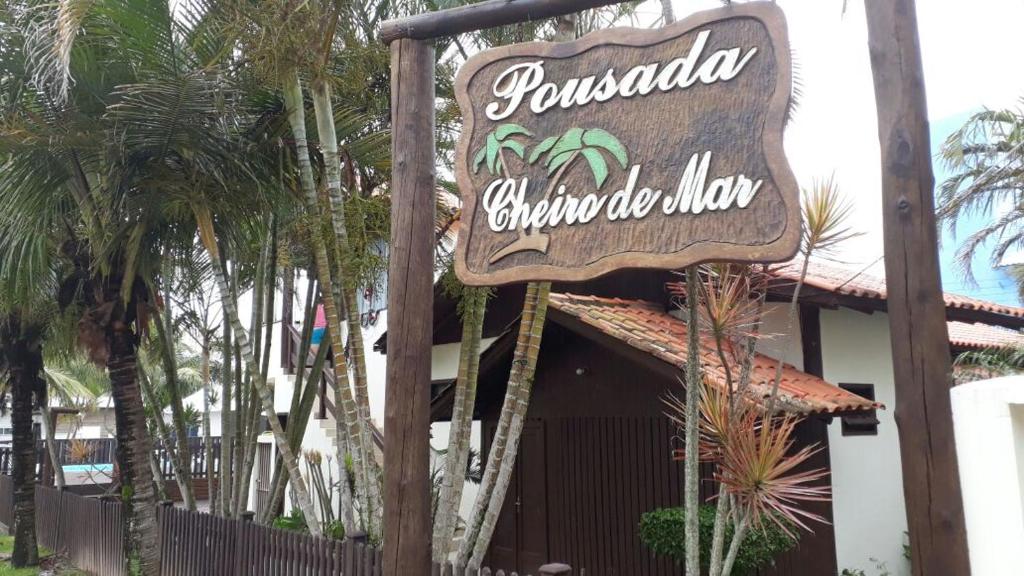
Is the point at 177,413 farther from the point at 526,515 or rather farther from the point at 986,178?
the point at 986,178

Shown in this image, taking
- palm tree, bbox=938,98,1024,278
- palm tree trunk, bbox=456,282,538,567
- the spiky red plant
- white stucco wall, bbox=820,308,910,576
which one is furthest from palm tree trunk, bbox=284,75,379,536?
palm tree, bbox=938,98,1024,278

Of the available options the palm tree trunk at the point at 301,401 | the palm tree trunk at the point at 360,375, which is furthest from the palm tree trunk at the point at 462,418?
the palm tree trunk at the point at 301,401

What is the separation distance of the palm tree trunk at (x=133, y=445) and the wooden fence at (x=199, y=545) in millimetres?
401

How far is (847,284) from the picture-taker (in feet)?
26.6

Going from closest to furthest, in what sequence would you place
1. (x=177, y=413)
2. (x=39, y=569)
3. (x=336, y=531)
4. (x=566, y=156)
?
(x=566, y=156)
(x=336, y=531)
(x=177, y=413)
(x=39, y=569)

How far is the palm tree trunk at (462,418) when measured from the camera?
6.04 m

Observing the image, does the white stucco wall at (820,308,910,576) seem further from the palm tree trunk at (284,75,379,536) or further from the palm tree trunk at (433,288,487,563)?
the palm tree trunk at (284,75,379,536)

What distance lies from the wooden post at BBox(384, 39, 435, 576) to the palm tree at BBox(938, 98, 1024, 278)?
11635 mm

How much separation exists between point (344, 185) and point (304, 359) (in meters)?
2.00

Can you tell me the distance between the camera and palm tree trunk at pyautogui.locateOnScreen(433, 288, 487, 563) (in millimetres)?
6043

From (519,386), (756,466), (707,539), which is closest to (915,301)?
(756,466)

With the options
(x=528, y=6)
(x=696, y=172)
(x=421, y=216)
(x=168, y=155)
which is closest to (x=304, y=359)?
(x=168, y=155)

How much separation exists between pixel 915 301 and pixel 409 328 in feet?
6.84

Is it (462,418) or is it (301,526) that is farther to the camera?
(301,526)
